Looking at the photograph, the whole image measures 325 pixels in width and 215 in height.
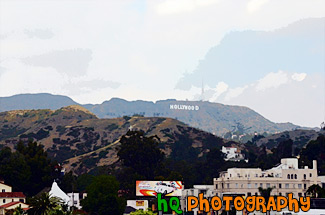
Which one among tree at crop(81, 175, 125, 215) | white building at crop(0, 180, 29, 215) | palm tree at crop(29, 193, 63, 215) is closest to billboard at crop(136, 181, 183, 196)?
tree at crop(81, 175, 125, 215)

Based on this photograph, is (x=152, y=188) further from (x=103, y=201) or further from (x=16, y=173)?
(x=16, y=173)

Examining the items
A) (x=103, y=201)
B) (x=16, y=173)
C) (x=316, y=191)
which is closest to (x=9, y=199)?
(x=16, y=173)

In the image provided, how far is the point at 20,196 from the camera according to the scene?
565 feet

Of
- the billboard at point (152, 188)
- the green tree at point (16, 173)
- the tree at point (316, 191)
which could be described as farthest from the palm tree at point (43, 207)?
the tree at point (316, 191)

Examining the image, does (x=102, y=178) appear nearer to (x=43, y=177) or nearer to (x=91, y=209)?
(x=91, y=209)

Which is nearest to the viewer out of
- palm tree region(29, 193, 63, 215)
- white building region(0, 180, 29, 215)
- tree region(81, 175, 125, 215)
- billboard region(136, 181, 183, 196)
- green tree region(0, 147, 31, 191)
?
palm tree region(29, 193, 63, 215)

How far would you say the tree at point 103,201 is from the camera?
579 feet

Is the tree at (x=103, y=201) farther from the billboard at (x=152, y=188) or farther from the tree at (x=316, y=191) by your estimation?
the tree at (x=316, y=191)

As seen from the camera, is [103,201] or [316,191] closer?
[103,201]

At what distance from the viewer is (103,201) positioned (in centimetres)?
17712

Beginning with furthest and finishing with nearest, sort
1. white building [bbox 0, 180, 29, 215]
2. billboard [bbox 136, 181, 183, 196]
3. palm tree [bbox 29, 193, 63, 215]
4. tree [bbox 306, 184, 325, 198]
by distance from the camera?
billboard [bbox 136, 181, 183, 196]
tree [bbox 306, 184, 325, 198]
white building [bbox 0, 180, 29, 215]
palm tree [bbox 29, 193, 63, 215]

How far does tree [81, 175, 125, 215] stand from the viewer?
176 m

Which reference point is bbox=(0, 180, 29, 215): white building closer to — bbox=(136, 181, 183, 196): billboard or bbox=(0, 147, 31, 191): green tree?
bbox=(0, 147, 31, 191): green tree

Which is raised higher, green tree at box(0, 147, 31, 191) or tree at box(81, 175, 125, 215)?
green tree at box(0, 147, 31, 191)
